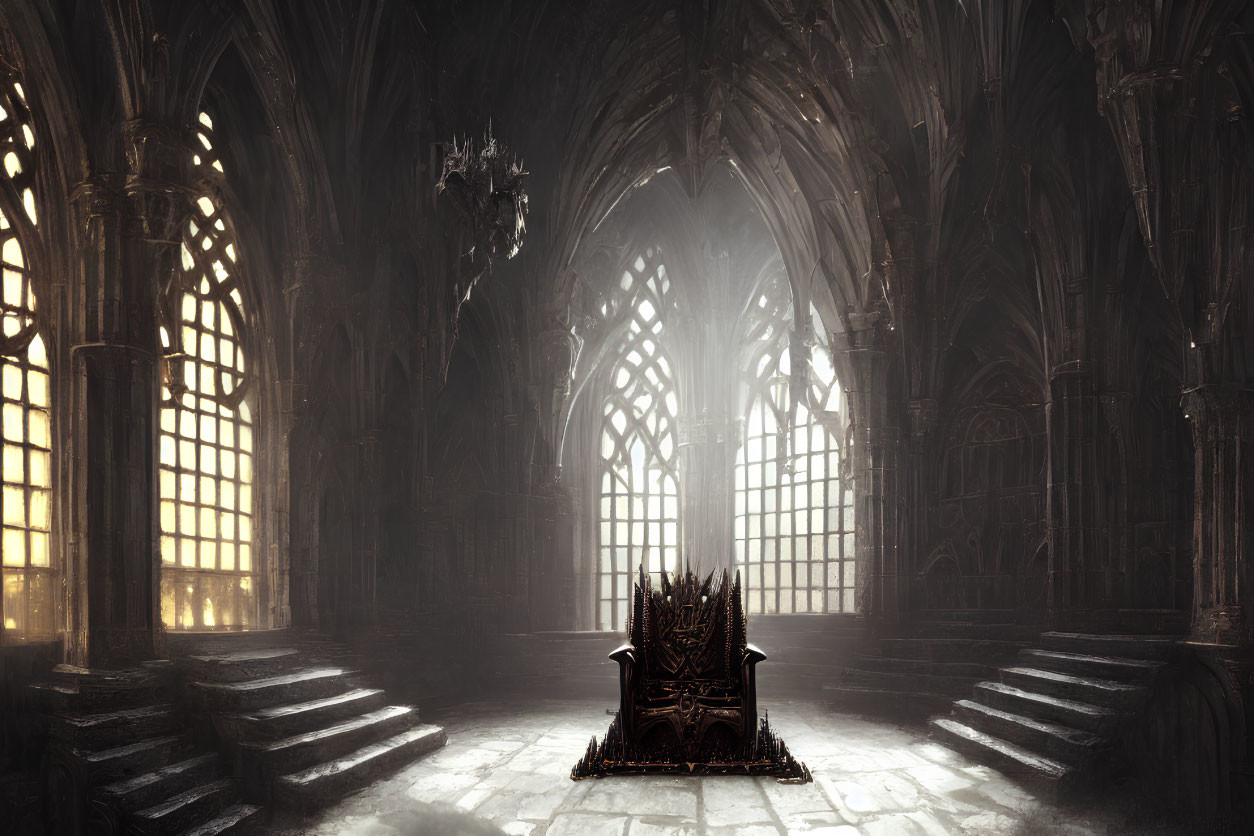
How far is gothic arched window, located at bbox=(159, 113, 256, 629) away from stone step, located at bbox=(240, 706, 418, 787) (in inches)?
182

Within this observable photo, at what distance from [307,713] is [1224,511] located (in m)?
8.64

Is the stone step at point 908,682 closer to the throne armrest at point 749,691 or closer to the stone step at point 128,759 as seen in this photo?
the throne armrest at point 749,691

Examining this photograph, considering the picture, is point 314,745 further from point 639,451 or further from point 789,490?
point 639,451

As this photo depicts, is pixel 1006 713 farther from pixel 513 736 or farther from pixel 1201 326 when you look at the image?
pixel 513 736

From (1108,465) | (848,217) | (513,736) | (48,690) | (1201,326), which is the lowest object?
(513,736)

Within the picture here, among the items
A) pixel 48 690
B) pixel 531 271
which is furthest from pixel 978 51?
pixel 48 690

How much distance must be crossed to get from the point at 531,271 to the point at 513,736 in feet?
32.4

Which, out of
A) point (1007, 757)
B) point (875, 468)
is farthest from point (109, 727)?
point (875, 468)

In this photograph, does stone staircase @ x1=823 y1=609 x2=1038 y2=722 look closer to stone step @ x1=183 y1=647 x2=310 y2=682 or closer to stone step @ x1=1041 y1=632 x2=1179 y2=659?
stone step @ x1=1041 y1=632 x2=1179 y2=659

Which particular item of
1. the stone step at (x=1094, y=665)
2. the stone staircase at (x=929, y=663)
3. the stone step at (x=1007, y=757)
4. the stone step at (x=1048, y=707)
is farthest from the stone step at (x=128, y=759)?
the stone staircase at (x=929, y=663)

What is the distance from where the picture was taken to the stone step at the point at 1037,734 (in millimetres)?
8367

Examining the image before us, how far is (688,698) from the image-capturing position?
9016 millimetres

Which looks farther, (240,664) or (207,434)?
(207,434)

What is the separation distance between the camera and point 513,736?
11047 mm
